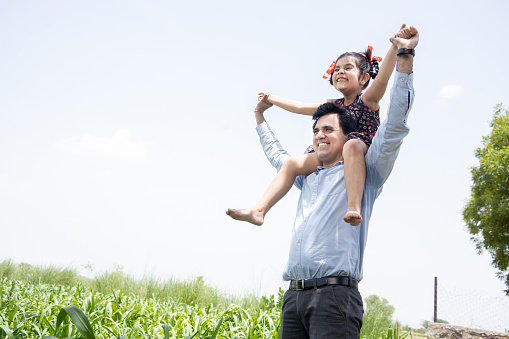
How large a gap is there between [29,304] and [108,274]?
3.98m

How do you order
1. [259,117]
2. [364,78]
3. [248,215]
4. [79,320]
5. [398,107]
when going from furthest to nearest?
1. [259,117]
2. [364,78]
3. [248,215]
4. [398,107]
5. [79,320]

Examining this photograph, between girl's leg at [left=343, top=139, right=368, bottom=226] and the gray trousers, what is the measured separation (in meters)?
0.31

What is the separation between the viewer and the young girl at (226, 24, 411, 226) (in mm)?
2115

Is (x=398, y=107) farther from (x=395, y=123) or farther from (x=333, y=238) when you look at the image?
(x=333, y=238)

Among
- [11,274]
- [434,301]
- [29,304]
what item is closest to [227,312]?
[29,304]

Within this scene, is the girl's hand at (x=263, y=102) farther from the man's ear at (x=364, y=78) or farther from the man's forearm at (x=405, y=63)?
the man's forearm at (x=405, y=63)

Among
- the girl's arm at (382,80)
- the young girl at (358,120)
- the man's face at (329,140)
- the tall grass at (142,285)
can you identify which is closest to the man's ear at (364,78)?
the young girl at (358,120)

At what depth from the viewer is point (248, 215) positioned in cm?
232

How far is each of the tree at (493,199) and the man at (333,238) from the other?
13.9m

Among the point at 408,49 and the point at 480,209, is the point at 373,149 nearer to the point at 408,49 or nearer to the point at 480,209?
the point at 408,49

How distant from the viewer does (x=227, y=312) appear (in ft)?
13.7

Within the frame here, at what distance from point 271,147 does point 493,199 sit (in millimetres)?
14125

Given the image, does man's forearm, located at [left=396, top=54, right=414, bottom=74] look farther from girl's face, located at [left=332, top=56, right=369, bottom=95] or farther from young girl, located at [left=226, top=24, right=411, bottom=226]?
girl's face, located at [left=332, top=56, right=369, bottom=95]

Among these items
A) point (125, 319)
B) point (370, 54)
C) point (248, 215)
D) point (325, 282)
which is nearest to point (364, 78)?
point (370, 54)
